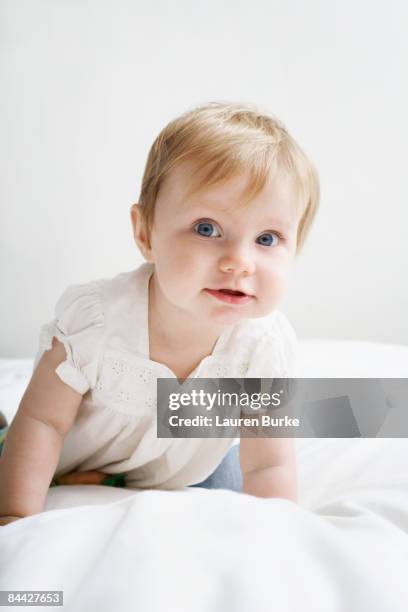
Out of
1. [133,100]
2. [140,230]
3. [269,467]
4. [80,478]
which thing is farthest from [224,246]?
[133,100]

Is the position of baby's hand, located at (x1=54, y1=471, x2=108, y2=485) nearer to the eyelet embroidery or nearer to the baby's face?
the eyelet embroidery

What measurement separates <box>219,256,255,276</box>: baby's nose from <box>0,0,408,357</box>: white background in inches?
37.1

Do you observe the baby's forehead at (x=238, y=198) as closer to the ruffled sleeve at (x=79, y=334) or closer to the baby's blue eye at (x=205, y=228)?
the baby's blue eye at (x=205, y=228)

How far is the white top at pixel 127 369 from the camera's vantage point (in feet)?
2.76

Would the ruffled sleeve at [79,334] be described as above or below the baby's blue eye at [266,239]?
below

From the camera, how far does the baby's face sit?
721mm

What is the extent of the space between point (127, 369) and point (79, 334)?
0.08 meters

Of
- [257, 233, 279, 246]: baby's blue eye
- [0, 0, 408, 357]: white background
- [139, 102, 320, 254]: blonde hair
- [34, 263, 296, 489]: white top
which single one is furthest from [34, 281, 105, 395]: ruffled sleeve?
[0, 0, 408, 357]: white background

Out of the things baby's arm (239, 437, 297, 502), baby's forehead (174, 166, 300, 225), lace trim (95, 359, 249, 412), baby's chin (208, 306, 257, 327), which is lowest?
baby's arm (239, 437, 297, 502)

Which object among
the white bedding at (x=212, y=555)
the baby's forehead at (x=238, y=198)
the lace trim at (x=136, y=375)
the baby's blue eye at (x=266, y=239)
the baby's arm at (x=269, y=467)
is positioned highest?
the baby's forehead at (x=238, y=198)

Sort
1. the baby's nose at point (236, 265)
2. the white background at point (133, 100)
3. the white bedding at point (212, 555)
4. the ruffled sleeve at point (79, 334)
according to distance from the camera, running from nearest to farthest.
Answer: the white bedding at point (212, 555), the baby's nose at point (236, 265), the ruffled sleeve at point (79, 334), the white background at point (133, 100)

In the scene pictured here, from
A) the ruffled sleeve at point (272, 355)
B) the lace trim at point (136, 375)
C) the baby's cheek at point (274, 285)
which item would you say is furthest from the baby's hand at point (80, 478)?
the baby's cheek at point (274, 285)

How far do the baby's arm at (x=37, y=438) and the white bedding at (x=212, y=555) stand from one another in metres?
0.26

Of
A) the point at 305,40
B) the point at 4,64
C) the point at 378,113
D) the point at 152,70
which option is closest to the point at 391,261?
the point at 378,113
